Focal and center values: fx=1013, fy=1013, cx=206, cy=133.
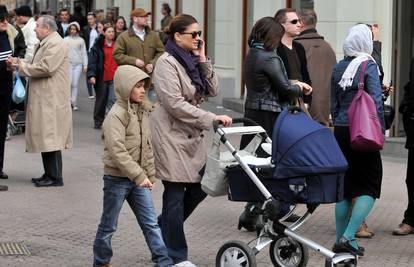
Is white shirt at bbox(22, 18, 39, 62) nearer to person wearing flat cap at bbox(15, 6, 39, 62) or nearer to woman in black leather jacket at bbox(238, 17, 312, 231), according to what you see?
person wearing flat cap at bbox(15, 6, 39, 62)

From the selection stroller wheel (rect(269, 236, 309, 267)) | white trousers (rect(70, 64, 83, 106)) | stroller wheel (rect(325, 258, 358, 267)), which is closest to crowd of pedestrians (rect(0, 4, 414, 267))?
stroller wheel (rect(269, 236, 309, 267))

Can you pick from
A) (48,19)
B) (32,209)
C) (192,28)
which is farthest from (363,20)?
(192,28)

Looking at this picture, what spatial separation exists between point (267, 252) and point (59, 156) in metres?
3.81

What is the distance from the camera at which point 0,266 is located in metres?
7.43

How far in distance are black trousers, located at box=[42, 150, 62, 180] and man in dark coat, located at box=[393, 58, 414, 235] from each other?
3.90m

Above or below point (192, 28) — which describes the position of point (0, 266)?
below

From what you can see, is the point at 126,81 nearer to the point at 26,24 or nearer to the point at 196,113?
the point at 196,113

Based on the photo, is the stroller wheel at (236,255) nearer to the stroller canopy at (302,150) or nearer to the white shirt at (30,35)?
the stroller canopy at (302,150)

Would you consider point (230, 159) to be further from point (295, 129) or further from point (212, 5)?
point (212, 5)

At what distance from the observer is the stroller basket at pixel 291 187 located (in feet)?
21.4

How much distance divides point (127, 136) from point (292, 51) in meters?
2.41

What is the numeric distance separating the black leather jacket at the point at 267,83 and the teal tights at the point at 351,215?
38.6 inches

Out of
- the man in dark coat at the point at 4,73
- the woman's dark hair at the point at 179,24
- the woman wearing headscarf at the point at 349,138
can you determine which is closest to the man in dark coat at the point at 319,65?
the woman wearing headscarf at the point at 349,138

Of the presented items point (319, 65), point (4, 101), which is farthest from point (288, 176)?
point (4, 101)
